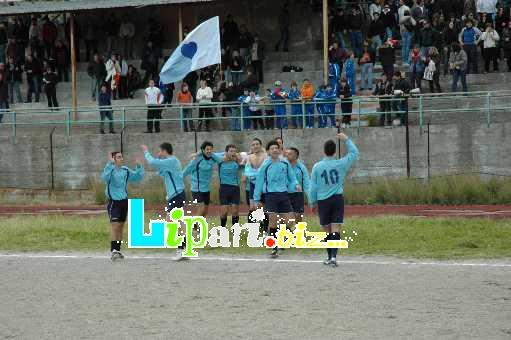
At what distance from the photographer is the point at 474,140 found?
32.3 m

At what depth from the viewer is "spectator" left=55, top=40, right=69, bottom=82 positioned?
132 feet

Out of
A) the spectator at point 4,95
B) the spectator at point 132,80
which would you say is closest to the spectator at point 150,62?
the spectator at point 132,80

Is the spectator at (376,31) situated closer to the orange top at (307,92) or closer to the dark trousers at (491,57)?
the orange top at (307,92)

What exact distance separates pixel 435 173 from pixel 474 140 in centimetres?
135

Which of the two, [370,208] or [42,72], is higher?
[42,72]

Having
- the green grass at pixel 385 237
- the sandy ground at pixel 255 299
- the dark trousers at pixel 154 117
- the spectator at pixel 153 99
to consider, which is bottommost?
the sandy ground at pixel 255 299

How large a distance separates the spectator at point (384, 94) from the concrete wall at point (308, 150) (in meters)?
0.42

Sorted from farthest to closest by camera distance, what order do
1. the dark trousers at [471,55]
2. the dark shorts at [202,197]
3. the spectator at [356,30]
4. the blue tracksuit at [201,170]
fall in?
1. the spectator at [356,30]
2. the dark trousers at [471,55]
3. the dark shorts at [202,197]
4. the blue tracksuit at [201,170]

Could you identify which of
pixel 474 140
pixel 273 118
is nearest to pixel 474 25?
pixel 474 140

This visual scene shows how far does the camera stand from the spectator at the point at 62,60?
4028 centimetres

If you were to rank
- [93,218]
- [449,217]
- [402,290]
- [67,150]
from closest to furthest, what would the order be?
1. [402,290]
2. [449,217]
3. [93,218]
4. [67,150]

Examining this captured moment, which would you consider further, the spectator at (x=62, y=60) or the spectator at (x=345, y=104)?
the spectator at (x=62, y=60)

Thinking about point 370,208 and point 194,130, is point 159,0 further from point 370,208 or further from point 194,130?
point 370,208

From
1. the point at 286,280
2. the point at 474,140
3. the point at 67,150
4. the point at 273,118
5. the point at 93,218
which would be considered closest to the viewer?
the point at 286,280
